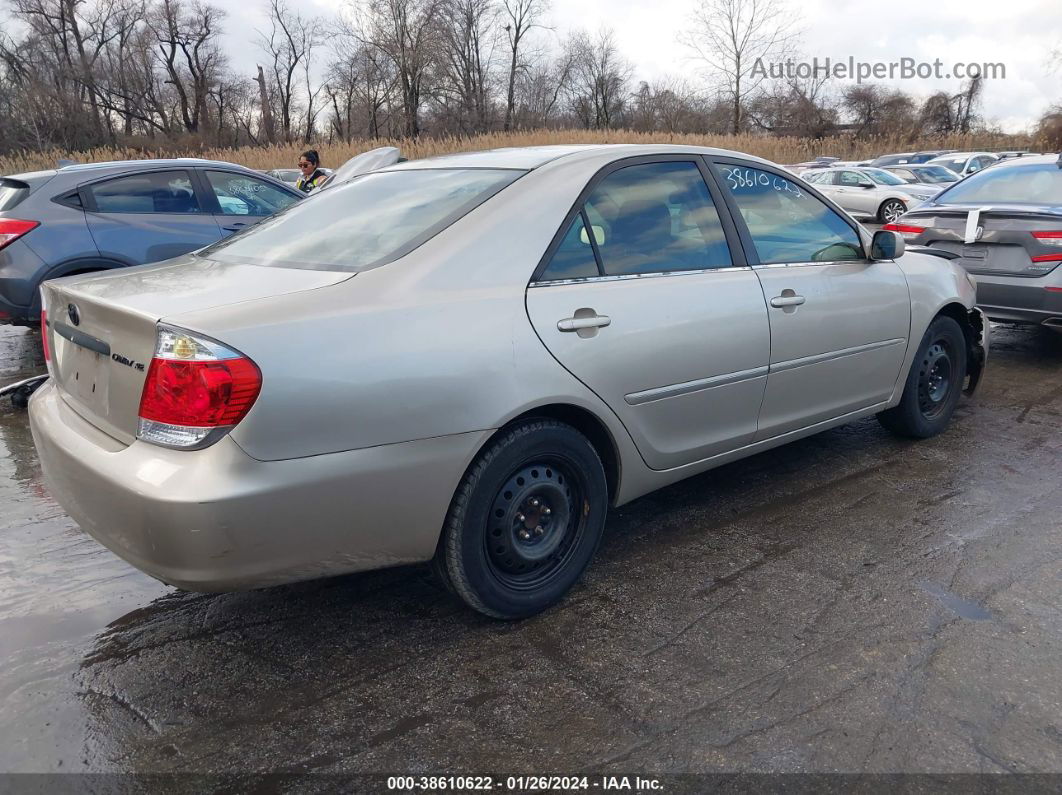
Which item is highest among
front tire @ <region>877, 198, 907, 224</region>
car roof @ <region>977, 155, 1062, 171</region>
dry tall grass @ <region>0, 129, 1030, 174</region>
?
dry tall grass @ <region>0, 129, 1030, 174</region>

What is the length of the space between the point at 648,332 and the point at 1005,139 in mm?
45379

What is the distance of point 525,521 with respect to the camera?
9.41 ft

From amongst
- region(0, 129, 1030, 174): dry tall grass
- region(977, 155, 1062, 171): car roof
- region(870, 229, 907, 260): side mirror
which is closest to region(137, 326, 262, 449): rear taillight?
region(870, 229, 907, 260): side mirror

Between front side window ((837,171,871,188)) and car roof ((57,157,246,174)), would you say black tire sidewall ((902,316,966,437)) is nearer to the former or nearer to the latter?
car roof ((57,157,246,174))

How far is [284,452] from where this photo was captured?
2244 millimetres

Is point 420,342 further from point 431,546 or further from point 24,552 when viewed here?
point 24,552

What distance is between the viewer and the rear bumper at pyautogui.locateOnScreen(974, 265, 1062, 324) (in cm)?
582

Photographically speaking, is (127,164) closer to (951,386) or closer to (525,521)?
(525,521)

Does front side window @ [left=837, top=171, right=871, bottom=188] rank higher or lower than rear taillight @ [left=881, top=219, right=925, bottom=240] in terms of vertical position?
higher

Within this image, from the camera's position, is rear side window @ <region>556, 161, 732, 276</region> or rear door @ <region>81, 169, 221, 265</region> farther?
rear door @ <region>81, 169, 221, 265</region>

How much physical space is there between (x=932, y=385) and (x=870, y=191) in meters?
13.9

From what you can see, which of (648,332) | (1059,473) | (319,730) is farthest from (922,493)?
(319,730)

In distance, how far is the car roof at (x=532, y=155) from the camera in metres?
3.22

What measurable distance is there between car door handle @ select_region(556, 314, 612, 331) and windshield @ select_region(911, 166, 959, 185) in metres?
20.5
